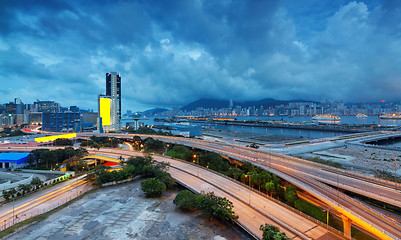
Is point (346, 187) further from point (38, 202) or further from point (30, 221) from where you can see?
point (38, 202)

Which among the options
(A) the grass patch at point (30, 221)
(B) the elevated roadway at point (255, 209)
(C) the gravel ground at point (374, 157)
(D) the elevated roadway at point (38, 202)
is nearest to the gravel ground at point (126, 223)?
(A) the grass patch at point (30, 221)

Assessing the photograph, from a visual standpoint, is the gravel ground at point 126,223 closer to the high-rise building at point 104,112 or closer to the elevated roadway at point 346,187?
the elevated roadway at point 346,187

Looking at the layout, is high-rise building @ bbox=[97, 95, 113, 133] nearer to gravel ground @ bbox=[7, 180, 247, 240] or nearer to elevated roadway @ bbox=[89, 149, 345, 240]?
elevated roadway @ bbox=[89, 149, 345, 240]

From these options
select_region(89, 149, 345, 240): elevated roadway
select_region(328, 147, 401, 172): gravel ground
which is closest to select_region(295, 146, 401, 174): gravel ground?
select_region(328, 147, 401, 172): gravel ground

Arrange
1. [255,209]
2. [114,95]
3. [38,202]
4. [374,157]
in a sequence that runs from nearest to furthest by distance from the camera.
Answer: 1. [255,209]
2. [38,202]
3. [374,157]
4. [114,95]

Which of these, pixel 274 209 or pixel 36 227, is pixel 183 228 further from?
pixel 36 227

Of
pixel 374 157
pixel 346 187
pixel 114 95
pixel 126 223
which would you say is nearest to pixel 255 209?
pixel 346 187

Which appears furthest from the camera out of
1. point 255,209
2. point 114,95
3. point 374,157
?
point 114,95

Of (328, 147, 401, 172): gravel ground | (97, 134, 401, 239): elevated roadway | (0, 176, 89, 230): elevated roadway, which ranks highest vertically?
(97, 134, 401, 239): elevated roadway

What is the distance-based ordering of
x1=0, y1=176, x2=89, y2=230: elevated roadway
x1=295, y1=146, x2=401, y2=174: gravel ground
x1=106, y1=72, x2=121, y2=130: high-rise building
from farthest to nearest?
1. x1=106, y1=72, x2=121, y2=130: high-rise building
2. x1=295, y1=146, x2=401, y2=174: gravel ground
3. x1=0, y1=176, x2=89, y2=230: elevated roadway
